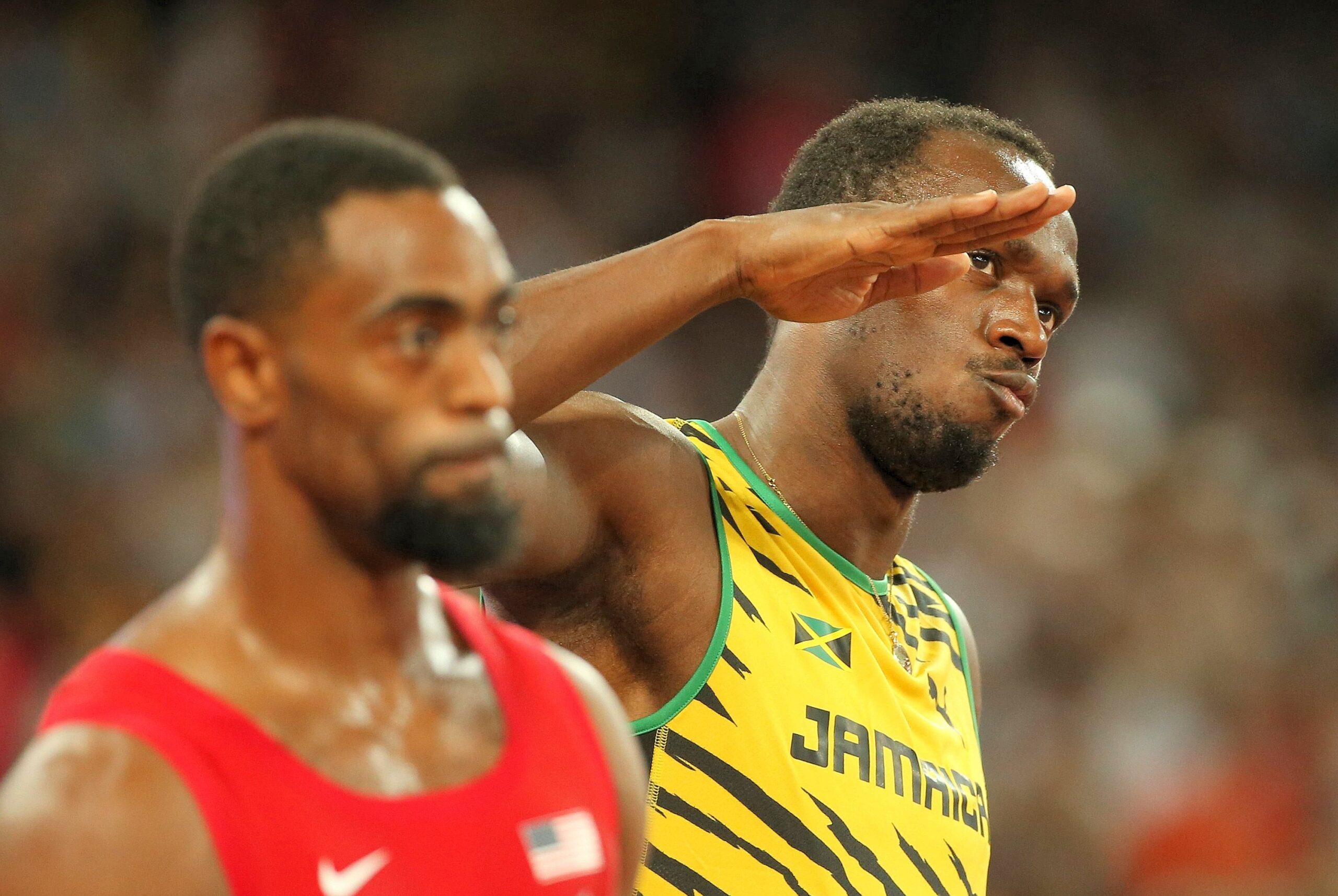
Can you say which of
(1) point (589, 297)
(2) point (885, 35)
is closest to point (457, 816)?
(1) point (589, 297)

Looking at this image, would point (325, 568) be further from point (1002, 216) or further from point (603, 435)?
point (1002, 216)

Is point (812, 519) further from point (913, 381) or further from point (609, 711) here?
point (609, 711)

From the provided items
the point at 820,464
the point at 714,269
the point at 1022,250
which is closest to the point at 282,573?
the point at 714,269

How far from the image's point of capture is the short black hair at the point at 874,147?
3.17m

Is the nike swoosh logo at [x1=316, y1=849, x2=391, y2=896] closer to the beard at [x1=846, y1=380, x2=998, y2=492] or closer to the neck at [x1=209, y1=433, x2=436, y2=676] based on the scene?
the neck at [x1=209, y1=433, x2=436, y2=676]

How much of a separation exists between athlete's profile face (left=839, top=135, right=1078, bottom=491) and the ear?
1.63 m

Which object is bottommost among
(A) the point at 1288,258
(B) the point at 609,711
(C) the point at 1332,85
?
(B) the point at 609,711

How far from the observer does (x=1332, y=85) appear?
8.57 meters

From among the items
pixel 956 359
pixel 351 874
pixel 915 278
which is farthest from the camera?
pixel 956 359

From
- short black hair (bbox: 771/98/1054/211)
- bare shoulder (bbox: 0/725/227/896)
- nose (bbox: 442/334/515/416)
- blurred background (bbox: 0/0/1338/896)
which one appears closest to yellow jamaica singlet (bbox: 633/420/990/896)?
short black hair (bbox: 771/98/1054/211)

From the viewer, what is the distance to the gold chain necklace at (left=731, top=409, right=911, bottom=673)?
304cm

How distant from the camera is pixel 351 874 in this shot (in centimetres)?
156

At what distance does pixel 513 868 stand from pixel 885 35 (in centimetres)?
732

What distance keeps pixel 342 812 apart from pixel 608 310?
1.04m
